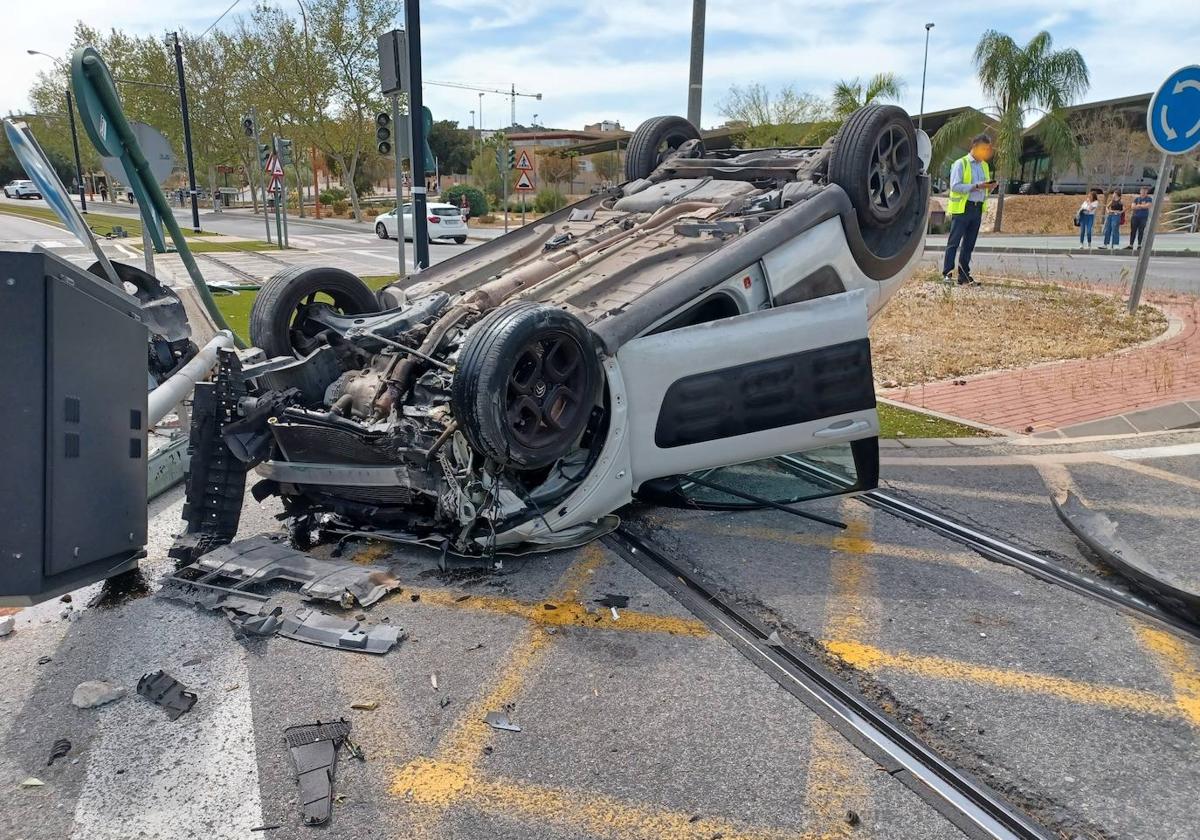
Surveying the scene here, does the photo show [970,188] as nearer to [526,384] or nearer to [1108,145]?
[526,384]

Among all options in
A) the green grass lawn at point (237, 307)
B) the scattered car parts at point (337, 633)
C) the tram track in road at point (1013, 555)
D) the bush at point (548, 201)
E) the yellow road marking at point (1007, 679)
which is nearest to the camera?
the yellow road marking at point (1007, 679)

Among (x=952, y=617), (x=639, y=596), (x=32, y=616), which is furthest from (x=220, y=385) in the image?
(x=952, y=617)

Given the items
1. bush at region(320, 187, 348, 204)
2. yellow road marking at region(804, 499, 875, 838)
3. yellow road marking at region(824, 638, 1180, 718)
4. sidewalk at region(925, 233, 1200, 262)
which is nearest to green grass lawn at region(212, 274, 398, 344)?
yellow road marking at region(804, 499, 875, 838)

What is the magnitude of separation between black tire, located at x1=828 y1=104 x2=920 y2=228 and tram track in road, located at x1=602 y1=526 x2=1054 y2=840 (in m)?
2.38

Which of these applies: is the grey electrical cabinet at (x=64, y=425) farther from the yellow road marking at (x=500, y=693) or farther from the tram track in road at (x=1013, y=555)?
the tram track in road at (x=1013, y=555)

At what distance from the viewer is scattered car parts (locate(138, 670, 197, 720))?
2.86m

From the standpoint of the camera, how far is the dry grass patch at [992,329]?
8.03 m

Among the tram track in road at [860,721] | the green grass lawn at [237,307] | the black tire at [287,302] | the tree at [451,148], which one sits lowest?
the tram track in road at [860,721]

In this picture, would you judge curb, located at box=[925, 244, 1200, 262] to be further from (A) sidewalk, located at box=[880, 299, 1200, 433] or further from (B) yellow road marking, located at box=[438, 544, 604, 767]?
(B) yellow road marking, located at box=[438, 544, 604, 767]

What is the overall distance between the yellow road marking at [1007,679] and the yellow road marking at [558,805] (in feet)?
3.34

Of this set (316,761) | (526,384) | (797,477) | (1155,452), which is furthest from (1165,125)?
(316,761)

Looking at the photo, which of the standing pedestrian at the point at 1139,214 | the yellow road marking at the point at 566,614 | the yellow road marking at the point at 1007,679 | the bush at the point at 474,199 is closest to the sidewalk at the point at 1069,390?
the yellow road marking at the point at 1007,679

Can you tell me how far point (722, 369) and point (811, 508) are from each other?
4.09 feet

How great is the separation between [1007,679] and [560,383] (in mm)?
2075
